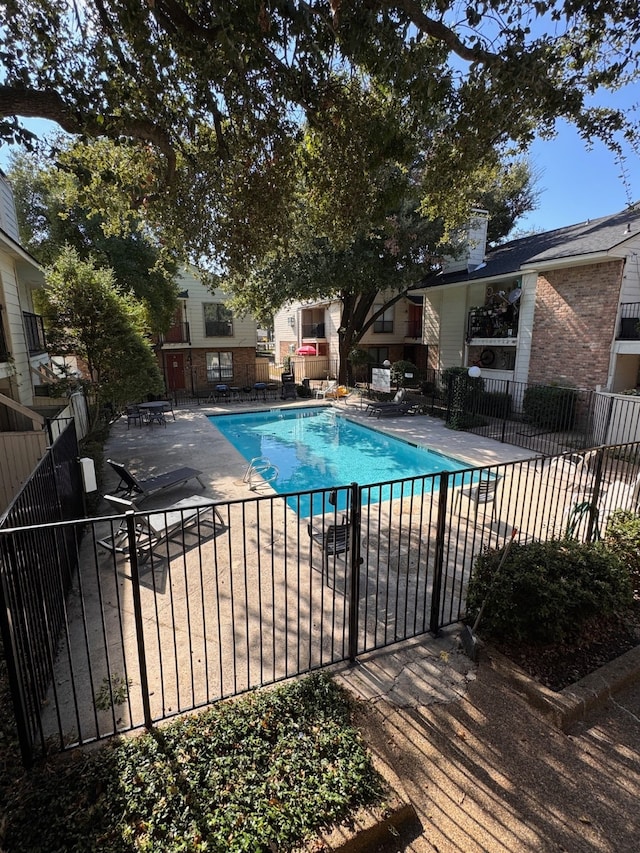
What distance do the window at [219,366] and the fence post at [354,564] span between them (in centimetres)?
2521

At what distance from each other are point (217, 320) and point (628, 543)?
25756 mm

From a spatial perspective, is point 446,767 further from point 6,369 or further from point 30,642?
point 6,369

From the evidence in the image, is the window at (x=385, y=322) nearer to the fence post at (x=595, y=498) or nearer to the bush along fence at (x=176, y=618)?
the bush along fence at (x=176, y=618)

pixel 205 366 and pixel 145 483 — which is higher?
pixel 205 366

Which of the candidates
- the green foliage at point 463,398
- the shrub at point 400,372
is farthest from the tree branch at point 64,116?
the shrub at point 400,372

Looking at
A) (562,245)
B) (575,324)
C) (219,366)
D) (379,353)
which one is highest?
(562,245)

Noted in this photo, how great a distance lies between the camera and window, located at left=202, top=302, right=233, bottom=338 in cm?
2694

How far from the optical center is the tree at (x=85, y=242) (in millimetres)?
19141

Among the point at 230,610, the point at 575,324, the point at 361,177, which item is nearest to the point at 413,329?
the point at 575,324

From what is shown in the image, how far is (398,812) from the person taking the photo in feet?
8.71

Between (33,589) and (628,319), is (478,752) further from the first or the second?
(628,319)

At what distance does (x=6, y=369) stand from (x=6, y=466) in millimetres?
3649

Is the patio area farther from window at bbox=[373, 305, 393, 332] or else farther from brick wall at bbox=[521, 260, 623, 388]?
window at bbox=[373, 305, 393, 332]

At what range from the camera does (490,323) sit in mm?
19031
